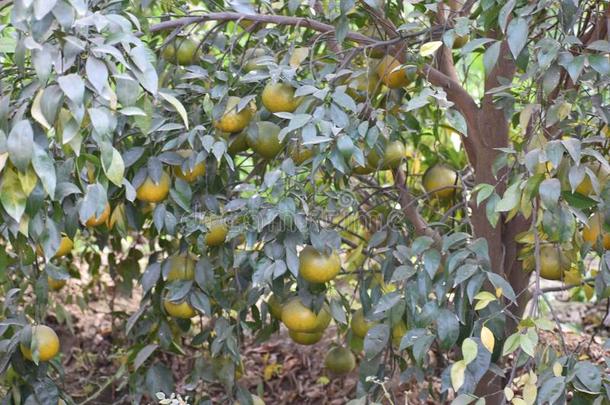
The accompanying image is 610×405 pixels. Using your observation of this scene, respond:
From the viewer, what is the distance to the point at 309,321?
2258 mm

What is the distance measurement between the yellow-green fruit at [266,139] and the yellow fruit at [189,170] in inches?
5.1

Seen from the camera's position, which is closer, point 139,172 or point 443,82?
point 139,172

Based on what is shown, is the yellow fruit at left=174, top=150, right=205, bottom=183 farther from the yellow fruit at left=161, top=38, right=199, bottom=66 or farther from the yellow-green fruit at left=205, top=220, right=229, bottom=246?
the yellow fruit at left=161, top=38, right=199, bottom=66

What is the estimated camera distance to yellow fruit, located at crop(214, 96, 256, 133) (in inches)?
84.1

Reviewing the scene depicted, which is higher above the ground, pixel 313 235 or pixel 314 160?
pixel 314 160

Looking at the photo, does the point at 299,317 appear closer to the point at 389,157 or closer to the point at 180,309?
the point at 180,309

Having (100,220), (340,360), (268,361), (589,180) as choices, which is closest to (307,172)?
(100,220)

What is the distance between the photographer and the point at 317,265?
2141 millimetres

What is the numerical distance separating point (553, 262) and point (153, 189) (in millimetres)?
950

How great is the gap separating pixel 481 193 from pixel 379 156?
0.37m

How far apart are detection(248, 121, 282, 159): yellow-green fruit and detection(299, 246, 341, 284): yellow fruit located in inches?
9.9

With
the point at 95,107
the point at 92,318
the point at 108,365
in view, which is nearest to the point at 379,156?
the point at 95,107

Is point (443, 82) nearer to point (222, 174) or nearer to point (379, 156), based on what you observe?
point (379, 156)

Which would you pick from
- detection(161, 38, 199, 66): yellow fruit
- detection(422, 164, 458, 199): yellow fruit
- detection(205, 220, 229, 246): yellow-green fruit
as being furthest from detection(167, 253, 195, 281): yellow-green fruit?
detection(422, 164, 458, 199): yellow fruit
